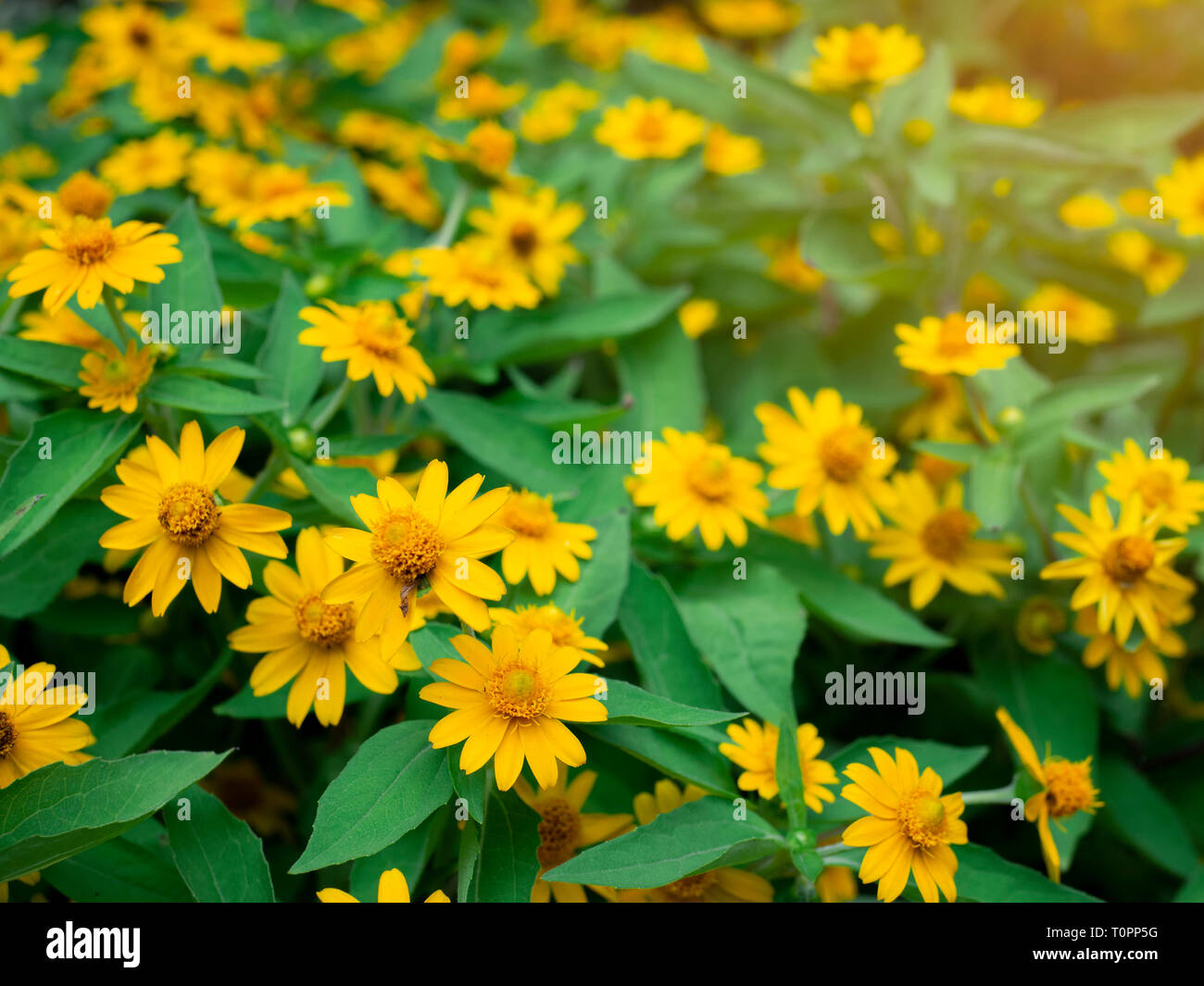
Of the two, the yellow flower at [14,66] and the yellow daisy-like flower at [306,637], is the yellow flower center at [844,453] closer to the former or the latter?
the yellow daisy-like flower at [306,637]

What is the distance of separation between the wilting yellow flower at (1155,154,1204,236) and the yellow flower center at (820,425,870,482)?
2.69 feet

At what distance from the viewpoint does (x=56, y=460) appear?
38.0 inches

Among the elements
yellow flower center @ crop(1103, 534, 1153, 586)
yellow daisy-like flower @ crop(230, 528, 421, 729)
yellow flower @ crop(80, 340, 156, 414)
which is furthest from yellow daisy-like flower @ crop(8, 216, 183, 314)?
yellow flower center @ crop(1103, 534, 1153, 586)

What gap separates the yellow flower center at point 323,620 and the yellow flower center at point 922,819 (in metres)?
0.58

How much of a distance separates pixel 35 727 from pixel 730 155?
1625 mm

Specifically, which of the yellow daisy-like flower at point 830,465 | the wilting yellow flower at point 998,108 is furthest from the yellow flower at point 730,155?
the yellow daisy-like flower at point 830,465

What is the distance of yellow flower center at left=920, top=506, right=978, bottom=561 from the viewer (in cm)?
129

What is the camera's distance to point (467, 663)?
0.83m

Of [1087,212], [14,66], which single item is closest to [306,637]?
[14,66]

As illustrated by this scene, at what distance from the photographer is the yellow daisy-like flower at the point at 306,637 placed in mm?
953

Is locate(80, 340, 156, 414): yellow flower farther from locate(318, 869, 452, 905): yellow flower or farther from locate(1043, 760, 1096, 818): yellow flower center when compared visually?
locate(1043, 760, 1096, 818): yellow flower center

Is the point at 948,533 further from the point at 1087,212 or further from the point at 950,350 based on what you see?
the point at 1087,212
